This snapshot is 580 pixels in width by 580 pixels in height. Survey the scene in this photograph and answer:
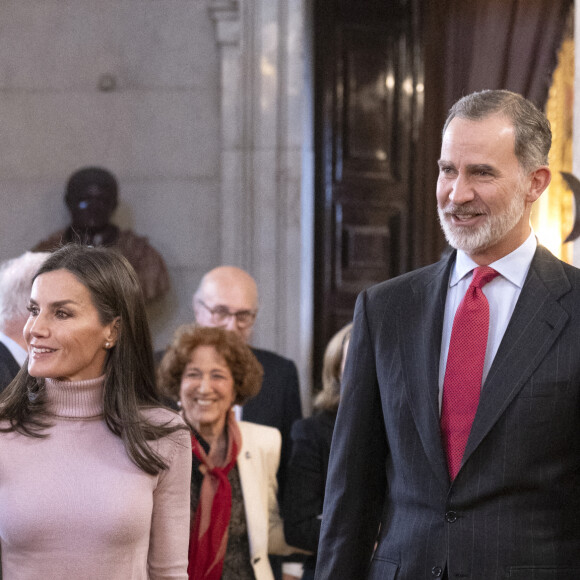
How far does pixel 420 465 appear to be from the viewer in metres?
2.31

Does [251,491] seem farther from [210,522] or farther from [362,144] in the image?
[362,144]

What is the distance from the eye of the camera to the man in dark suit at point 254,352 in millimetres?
4781

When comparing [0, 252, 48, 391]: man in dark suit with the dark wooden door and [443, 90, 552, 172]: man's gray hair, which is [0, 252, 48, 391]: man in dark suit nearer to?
[443, 90, 552, 172]: man's gray hair

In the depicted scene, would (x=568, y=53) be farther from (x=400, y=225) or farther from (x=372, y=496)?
(x=372, y=496)

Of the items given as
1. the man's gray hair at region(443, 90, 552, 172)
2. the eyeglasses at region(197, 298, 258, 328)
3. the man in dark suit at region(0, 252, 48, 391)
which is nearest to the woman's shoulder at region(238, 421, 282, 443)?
the man in dark suit at region(0, 252, 48, 391)

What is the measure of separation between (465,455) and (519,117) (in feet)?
2.57

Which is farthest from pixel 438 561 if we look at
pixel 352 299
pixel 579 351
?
pixel 352 299

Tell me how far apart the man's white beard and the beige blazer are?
176 cm

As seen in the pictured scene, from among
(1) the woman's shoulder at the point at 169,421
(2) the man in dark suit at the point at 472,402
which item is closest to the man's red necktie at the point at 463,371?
(2) the man in dark suit at the point at 472,402

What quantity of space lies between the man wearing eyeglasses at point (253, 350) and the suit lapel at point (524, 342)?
7.96 ft

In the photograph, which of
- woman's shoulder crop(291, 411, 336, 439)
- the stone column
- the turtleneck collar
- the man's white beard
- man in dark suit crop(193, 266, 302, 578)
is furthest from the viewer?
the stone column

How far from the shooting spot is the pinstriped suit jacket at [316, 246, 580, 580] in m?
2.20

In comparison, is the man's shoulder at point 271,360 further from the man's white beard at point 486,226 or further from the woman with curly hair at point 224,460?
the man's white beard at point 486,226

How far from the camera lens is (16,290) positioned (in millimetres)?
3840
